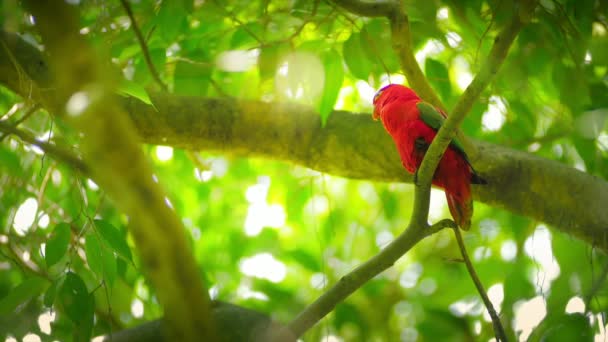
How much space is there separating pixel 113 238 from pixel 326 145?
→ 1.13 m

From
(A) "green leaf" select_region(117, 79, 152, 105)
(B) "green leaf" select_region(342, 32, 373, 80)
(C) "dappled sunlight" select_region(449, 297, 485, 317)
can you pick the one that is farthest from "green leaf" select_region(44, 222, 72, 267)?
(C) "dappled sunlight" select_region(449, 297, 485, 317)

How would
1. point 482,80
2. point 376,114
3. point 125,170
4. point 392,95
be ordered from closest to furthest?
point 125,170 → point 482,80 → point 392,95 → point 376,114

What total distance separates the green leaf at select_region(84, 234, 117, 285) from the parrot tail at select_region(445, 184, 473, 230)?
4.48 feet

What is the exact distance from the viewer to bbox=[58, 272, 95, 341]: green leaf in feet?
6.01

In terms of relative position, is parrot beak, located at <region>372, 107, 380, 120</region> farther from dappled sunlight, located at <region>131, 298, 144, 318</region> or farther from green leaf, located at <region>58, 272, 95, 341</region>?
dappled sunlight, located at <region>131, 298, 144, 318</region>

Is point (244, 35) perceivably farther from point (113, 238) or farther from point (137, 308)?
point (137, 308)

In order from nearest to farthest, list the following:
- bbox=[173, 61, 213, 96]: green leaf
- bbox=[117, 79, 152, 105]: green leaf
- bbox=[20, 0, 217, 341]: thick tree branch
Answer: bbox=[20, 0, 217, 341]: thick tree branch, bbox=[117, 79, 152, 105]: green leaf, bbox=[173, 61, 213, 96]: green leaf

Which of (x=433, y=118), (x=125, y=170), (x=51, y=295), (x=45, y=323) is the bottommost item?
(x=45, y=323)

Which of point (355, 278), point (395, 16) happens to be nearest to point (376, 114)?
point (395, 16)

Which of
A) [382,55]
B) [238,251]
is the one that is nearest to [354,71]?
[382,55]

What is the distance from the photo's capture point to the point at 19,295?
6.34ft

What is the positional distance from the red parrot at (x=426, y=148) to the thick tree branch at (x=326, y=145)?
215mm

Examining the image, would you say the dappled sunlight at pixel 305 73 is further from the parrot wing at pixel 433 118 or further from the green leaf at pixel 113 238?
the green leaf at pixel 113 238

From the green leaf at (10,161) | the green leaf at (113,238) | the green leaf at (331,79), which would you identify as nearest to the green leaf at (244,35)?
the green leaf at (331,79)
